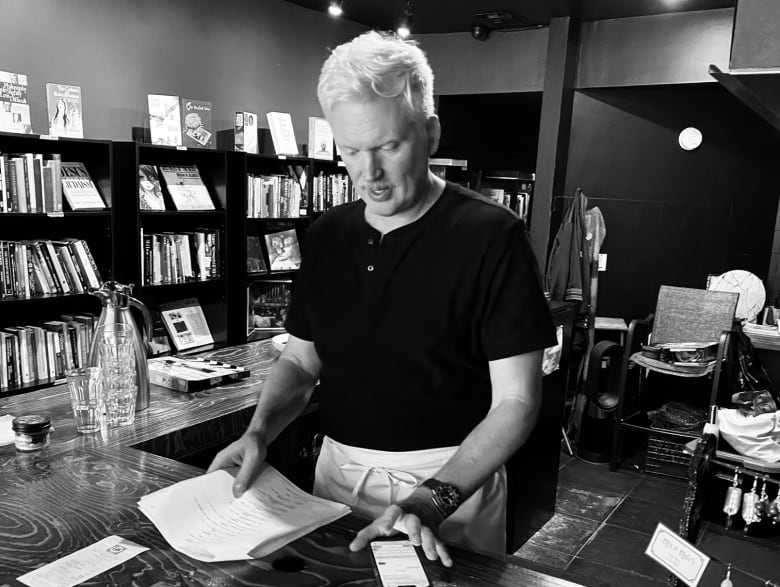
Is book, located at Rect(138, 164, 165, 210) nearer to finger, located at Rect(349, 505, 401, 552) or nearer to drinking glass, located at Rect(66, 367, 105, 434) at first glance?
drinking glass, located at Rect(66, 367, 105, 434)

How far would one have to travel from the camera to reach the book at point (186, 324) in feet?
15.3

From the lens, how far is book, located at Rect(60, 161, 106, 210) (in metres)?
3.85

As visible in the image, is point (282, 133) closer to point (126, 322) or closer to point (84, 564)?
point (126, 322)

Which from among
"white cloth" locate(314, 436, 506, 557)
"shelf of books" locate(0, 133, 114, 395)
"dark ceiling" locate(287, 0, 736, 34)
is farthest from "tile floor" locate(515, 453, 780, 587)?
"dark ceiling" locate(287, 0, 736, 34)

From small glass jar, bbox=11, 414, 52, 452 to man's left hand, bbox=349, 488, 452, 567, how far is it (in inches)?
33.8

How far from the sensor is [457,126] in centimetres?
721

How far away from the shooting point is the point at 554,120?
19.2ft

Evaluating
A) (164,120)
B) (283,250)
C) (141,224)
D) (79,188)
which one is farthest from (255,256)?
(79,188)

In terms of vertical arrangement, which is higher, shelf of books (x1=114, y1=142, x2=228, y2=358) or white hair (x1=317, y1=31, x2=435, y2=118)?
white hair (x1=317, y1=31, x2=435, y2=118)

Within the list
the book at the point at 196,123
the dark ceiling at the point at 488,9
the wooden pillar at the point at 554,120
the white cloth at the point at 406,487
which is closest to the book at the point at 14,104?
the book at the point at 196,123

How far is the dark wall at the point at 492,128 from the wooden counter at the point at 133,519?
5265 millimetres

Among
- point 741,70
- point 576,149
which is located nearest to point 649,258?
point 576,149

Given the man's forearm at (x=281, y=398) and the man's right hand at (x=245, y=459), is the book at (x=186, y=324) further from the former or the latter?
the man's right hand at (x=245, y=459)

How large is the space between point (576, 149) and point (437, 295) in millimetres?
5192
